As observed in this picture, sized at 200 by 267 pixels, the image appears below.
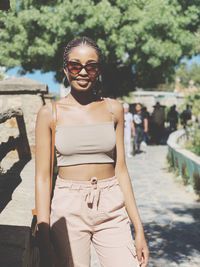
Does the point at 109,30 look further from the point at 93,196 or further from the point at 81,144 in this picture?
the point at 93,196

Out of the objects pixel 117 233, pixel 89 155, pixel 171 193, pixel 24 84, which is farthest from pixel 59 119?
pixel 171 193

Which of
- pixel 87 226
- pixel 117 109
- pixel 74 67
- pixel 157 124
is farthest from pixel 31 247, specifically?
pixel 157 124

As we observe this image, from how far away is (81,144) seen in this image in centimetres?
215

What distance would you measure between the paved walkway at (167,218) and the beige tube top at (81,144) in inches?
98.9

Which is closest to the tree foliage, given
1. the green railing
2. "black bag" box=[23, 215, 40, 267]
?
the green railing

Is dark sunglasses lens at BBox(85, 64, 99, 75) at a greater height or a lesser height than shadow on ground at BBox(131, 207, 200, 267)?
greater

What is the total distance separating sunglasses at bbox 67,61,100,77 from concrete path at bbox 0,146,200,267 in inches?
39.9

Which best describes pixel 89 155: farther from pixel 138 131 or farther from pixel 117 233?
pixel 138 131

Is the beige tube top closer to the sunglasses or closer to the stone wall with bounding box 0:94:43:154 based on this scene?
the sunglasses

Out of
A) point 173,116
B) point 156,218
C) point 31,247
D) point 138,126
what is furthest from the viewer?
point 173,116

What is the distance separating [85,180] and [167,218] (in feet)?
14.2

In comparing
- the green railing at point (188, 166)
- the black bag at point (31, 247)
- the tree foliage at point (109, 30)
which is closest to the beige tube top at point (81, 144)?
the black bag at point (31, 247)

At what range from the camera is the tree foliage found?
1543 centimetres

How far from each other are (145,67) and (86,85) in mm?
16010
